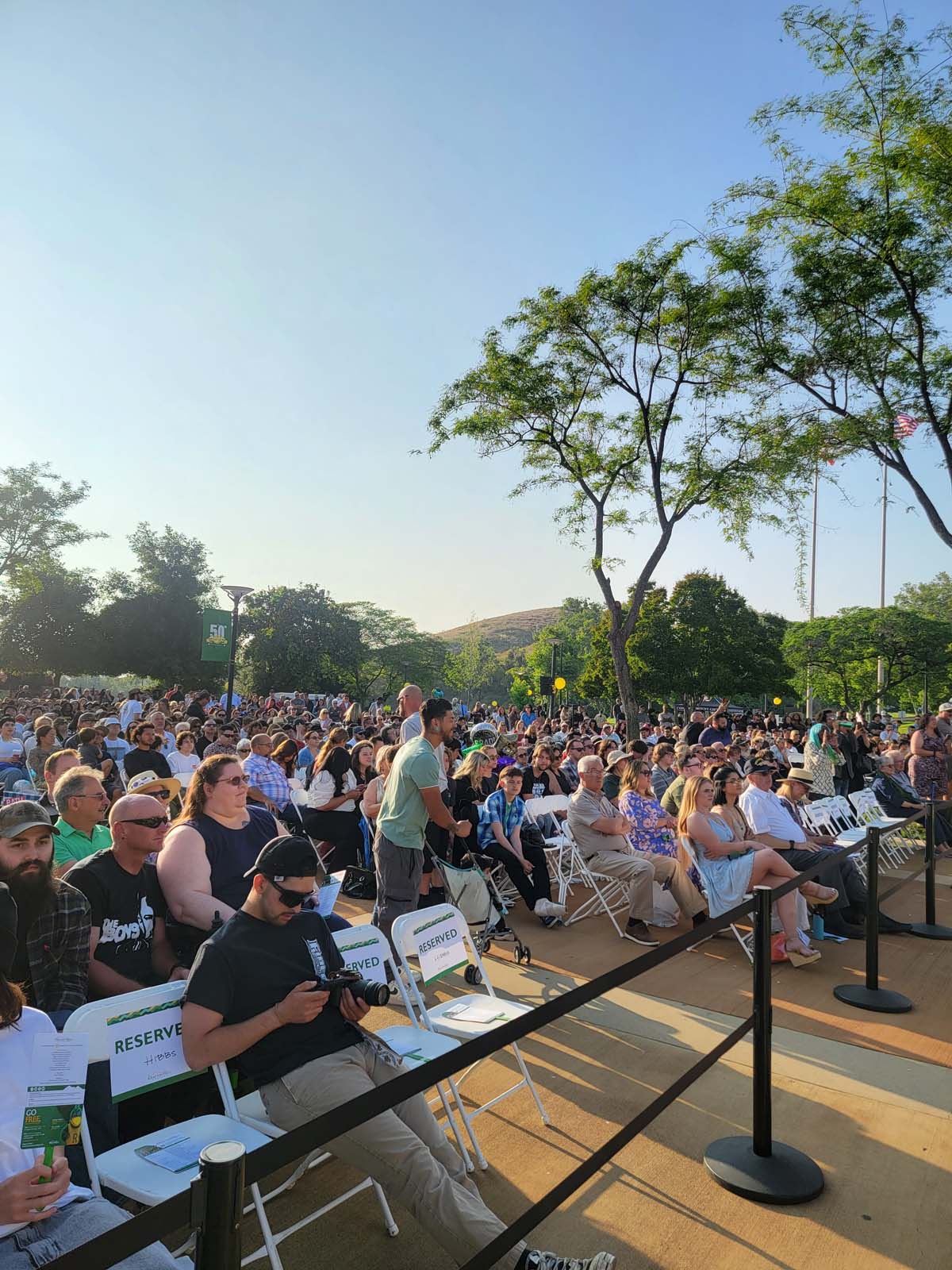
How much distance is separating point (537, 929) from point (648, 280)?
1326 centimetres

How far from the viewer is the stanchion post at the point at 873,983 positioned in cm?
499

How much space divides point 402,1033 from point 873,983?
358cm

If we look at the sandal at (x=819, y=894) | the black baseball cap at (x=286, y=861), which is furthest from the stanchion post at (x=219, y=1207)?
the sandal at (x=819, y=894)

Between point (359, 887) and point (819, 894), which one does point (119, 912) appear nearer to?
point (359, 887)

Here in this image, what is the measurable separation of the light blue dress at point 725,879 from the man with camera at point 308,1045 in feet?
12.8

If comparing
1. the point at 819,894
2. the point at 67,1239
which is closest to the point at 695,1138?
the point at 67,1239

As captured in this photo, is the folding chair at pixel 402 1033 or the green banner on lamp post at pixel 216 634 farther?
the green banner on lamp post at pixel 216 634

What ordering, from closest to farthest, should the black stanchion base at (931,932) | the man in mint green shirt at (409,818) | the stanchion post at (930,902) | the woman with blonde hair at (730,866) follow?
1. the man in mint green shirt at (409,818)
2. the woman with blonde hair at (730,866)
3. the stanchion post at (930,902)
4. the black stanchion base at (931,932)

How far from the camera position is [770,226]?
13.5 metres

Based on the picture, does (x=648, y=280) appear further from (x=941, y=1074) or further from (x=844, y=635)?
(x=844, y=635)

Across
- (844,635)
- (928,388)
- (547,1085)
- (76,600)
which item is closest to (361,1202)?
(547,1085)

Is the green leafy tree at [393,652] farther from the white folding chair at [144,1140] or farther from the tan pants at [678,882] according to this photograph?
the white folding chair at [144,1140]

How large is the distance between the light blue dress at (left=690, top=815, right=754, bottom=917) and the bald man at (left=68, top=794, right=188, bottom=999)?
4223 mm

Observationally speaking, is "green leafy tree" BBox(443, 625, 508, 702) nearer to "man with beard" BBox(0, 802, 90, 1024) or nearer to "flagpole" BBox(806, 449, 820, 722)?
"flagpole" BBox(806, 449, 820, 722)
